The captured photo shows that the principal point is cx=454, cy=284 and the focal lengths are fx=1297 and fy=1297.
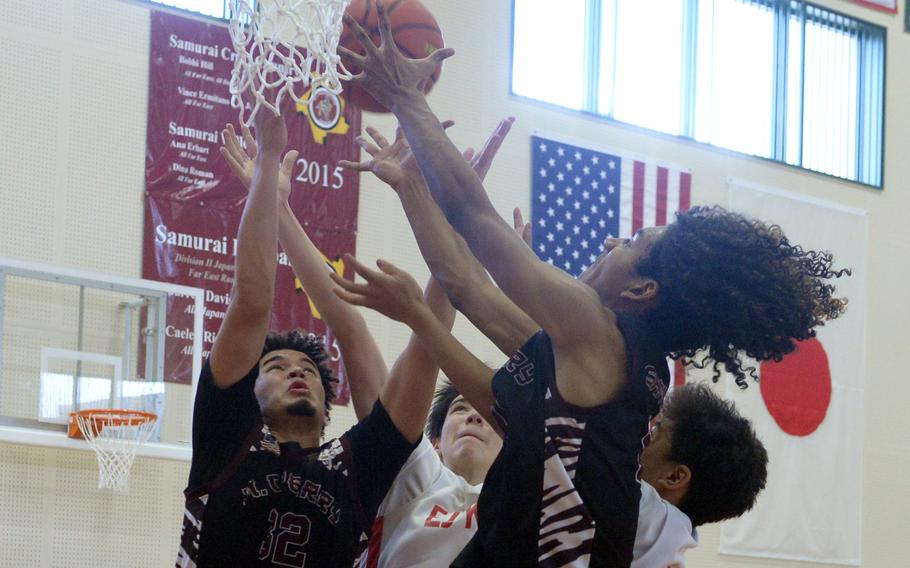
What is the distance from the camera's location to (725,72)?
441 inches

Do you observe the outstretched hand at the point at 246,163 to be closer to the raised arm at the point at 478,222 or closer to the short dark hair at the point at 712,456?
the raised arm at the point at 478,222

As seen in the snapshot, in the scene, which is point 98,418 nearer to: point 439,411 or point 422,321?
point 439,411

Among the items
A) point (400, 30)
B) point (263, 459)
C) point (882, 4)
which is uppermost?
point (882, 4)

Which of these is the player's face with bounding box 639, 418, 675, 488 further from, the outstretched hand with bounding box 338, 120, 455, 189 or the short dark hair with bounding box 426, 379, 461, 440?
the short dark hair with bounding box 426, 379, 461, 440

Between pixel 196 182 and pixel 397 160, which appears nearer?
pixel 397 160

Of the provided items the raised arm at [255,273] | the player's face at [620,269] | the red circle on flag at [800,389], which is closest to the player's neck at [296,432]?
the raised arm at [255,273]

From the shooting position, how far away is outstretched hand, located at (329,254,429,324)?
9.25 ft

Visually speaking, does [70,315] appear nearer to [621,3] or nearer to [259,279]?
[259,279]

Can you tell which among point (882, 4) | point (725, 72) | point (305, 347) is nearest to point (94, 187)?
point (305, 347)

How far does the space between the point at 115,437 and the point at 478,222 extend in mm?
5185

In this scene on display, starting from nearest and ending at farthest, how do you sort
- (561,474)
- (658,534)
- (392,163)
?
1. (561,474)
2. (658,534)
3. (392,163)

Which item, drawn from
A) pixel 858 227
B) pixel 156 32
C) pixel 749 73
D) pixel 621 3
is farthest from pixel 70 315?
pixel 858 227

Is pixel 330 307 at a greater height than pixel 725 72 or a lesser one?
lesser

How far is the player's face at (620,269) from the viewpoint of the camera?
277 cm
